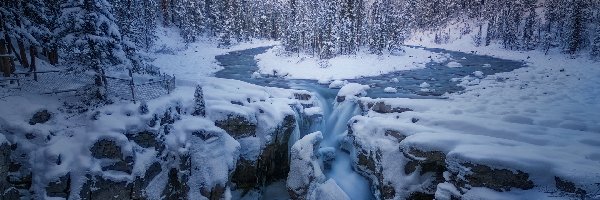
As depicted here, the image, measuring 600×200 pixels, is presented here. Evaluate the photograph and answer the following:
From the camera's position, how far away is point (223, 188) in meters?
13.3

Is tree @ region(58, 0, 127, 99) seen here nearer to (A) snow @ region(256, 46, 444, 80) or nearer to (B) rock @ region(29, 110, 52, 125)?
(B) rock @ region(29, 110, 52, 125)

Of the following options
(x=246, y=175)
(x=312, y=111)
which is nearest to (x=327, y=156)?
(x=312, y=111)

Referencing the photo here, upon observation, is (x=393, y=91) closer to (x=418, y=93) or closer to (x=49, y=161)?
(x=418, y=93)

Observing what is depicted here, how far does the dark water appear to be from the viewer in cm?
2627

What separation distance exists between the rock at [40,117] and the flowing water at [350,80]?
11584 millimetres

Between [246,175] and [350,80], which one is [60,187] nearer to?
[246,175]

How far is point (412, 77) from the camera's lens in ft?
106

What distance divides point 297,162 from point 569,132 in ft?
35.9

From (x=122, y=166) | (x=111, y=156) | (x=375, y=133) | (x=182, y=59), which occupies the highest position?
(x=182, y=59)

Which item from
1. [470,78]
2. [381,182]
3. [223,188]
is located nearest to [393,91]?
[470,78]

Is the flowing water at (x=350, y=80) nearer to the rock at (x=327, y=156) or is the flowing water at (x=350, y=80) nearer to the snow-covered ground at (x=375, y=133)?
the rock at (x=327, y=156)

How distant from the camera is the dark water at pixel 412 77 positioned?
86.2ft

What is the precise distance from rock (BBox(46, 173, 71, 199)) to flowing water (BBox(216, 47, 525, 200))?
1122 cm

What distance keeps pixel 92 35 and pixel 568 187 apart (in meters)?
16.7
